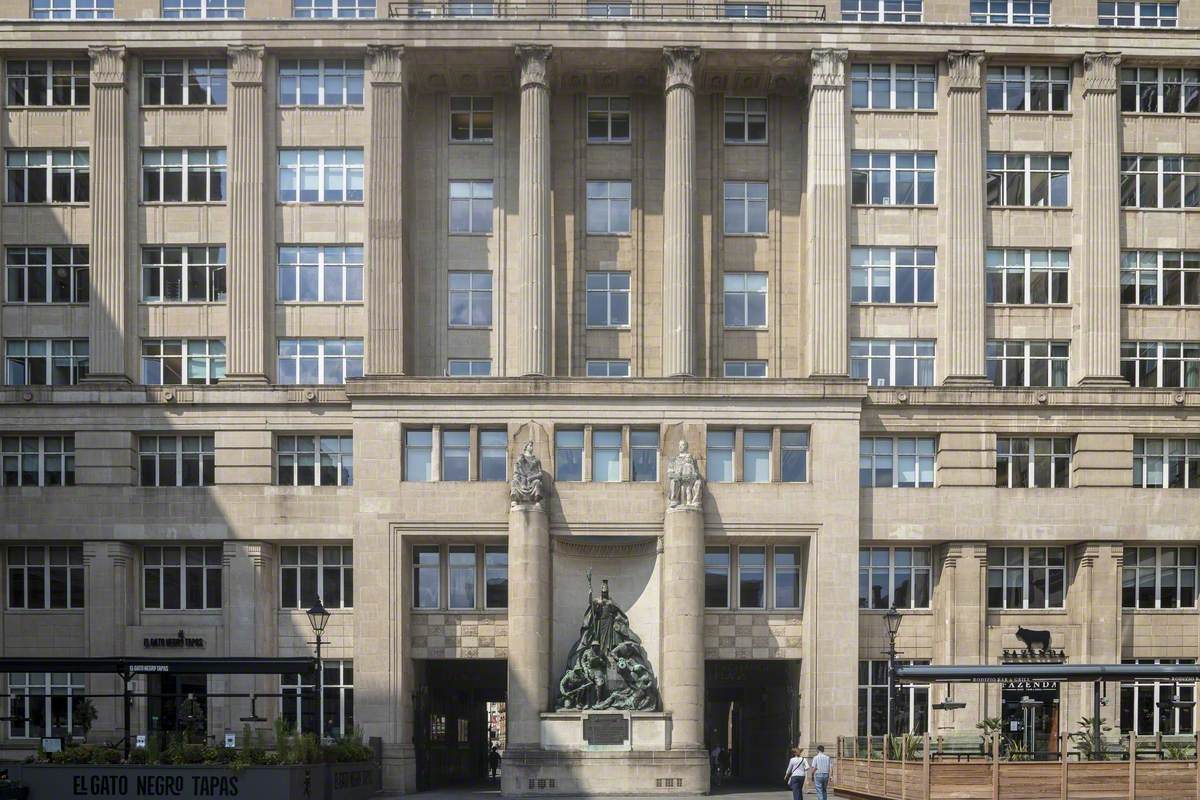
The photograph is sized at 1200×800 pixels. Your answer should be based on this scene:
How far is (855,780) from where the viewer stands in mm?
54625

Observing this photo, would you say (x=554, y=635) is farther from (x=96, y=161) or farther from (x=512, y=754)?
(x=96, y=161)

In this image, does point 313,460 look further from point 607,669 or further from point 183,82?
point 183,82

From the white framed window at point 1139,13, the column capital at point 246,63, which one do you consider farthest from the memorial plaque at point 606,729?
the white framed window at point 1139,13

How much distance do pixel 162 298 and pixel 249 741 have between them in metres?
25.0

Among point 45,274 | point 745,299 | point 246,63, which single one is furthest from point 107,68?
point 745,299

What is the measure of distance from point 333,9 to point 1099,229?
106 ft

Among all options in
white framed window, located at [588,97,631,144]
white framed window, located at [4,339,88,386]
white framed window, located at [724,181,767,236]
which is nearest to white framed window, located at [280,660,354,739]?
white framed window, located at [4,339,88,386]

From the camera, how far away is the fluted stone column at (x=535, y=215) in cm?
6538

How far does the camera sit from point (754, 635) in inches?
2530

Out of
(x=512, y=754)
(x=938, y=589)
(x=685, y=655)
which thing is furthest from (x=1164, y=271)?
(x=512, y=754)

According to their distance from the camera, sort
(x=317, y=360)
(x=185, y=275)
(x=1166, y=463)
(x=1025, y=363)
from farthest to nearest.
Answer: (x=1025, y=363) → (x=185, y=275) → (x=317, y=360) → (x=1166, y=463)

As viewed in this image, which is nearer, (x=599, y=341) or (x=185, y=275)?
(x=185, y=275)

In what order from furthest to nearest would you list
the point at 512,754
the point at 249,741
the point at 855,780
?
the point at 512,754 → the point at 855,780 → the point at 249,741

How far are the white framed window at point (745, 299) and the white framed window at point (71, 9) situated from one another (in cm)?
Result: 2764
